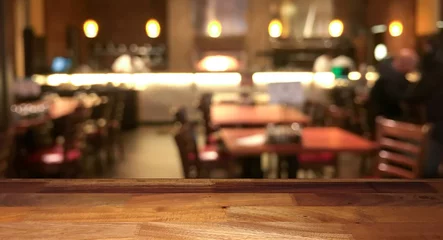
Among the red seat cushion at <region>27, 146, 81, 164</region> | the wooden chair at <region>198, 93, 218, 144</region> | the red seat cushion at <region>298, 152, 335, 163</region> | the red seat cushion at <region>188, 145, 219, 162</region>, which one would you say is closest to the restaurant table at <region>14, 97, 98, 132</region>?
the red seat cushion at <region>27, 146, 81, 164</region>

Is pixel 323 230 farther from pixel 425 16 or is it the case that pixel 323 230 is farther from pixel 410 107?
pixel 425 16

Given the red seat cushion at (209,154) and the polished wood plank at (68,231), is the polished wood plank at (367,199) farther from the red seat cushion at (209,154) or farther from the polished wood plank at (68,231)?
the red seat cushion at (209,154)

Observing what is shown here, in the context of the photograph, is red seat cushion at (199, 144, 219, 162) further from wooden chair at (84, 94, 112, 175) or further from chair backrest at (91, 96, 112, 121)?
chair backrest at (91, 96, 112, 121)

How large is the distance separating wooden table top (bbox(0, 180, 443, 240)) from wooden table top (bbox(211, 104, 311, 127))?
394 centimetres

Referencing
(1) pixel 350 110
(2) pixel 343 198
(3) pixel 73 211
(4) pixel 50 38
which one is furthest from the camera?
(4) pixel 50 38

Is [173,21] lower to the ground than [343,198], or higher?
higher

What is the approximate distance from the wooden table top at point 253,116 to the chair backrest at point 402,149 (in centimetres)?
170

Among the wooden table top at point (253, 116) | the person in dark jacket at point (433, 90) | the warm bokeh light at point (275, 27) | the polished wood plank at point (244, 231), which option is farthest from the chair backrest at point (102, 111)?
the warm bokeh light at point (275, 27)

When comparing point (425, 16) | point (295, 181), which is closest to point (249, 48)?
point (425, 16)

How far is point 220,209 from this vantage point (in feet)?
6.01

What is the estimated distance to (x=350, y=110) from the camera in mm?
8070

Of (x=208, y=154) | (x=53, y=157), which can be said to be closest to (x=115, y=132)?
(x=53, y=157)

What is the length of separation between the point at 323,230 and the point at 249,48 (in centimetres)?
1330

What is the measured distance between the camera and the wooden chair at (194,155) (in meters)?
4.02
